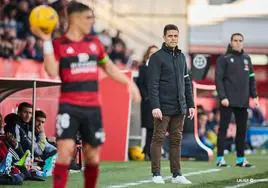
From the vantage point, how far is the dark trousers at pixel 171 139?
1221cm

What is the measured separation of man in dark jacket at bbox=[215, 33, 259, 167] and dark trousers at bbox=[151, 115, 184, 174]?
10.7 ft

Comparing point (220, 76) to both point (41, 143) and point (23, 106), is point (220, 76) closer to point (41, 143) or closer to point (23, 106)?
point (41, 143)

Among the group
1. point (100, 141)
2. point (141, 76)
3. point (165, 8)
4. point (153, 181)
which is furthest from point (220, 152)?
point (165, 8)

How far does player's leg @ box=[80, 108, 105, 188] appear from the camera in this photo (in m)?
9.11

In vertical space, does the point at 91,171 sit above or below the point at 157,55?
below

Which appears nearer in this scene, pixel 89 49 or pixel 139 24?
pixel 89 49

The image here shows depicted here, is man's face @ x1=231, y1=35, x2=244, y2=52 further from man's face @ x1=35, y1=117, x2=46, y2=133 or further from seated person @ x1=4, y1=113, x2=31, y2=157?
seated person @ x1=4, y1=113, x2=31, y2=157

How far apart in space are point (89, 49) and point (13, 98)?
5.55m

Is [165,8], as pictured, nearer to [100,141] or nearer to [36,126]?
[36,126]

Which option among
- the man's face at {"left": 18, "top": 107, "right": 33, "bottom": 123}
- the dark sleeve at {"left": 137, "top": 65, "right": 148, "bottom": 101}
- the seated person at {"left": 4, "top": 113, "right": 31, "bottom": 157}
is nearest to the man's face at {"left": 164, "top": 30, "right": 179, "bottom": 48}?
the seated person at {"left": 4, "top": 113, "right": 31, "bottom": 157}

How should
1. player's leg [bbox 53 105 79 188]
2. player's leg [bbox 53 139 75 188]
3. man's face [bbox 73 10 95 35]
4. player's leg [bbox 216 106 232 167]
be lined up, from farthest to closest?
player's leg [bbox 216 106 232 167] → man's face [bbox 73 10 95 35] → player's leg [bbox 53 105 79 188] → player's leg [bbox 53 139 75 188]

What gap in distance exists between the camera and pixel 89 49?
9.25 m

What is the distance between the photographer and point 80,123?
916 cm

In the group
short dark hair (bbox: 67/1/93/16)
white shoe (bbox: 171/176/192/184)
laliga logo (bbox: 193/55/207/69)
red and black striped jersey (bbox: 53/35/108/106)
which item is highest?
short dark hair (bbox: 67/1/93/16)
